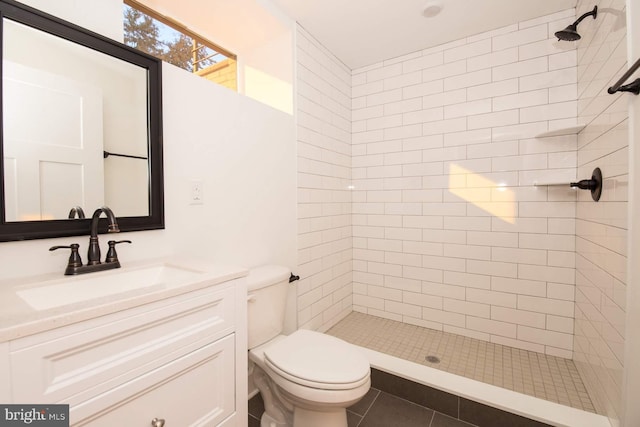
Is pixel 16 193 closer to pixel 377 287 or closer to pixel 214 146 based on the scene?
pixel 214 146

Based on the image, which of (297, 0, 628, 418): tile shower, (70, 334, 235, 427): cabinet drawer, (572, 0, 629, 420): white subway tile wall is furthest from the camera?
(297, 0, 628, 418): tile shower

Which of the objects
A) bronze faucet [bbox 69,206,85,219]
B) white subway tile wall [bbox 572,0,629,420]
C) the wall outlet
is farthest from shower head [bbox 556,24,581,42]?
bronze faucet [bbox 69,206,85,219]

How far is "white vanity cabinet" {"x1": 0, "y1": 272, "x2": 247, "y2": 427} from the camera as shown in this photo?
677mm

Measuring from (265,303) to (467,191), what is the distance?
1.78 m

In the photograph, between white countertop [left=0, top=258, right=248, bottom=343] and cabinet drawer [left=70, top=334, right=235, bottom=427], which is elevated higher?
white countertop [left=0, top=258, right=248, bottom=343]

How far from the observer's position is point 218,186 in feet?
5.41

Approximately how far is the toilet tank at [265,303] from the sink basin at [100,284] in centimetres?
40

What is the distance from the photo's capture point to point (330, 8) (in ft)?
6.57

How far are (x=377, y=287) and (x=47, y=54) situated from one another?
2.62 meters

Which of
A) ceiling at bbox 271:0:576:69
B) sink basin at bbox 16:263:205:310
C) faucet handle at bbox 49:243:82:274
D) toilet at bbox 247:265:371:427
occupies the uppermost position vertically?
ceiling at bbox 271:0:576:69

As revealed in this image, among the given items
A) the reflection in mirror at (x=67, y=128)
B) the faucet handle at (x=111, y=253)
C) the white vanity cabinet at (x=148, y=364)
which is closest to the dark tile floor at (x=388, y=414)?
the white vanity cabinet at (x=148, y=364)

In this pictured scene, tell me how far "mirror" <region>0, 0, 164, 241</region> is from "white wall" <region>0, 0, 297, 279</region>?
0.07 m

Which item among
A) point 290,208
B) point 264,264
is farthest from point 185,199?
point 290,208

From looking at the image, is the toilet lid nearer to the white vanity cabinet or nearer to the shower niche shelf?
the white vanity cabinet
